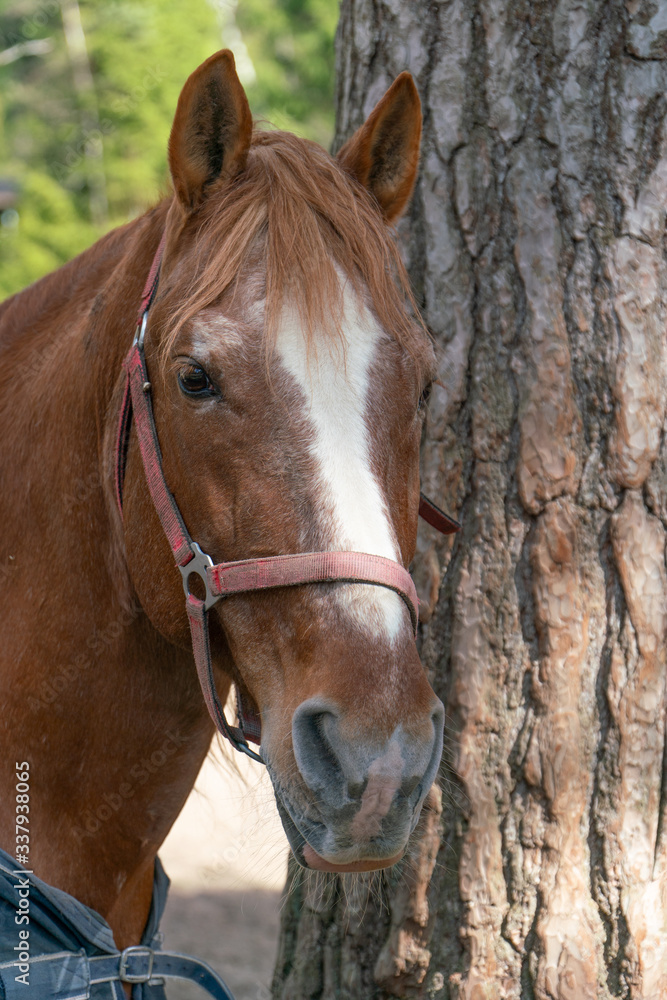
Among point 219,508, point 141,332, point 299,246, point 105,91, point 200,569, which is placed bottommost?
point 200,569

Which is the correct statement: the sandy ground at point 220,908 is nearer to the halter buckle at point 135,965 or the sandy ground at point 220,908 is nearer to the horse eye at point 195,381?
the halter buckle at point 135,965

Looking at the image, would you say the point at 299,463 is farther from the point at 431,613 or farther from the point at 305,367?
the point at 431,613

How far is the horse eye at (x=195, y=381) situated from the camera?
152cm

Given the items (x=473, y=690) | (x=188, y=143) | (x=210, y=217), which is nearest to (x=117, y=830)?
(x=473, y=690)

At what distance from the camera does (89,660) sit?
1.81 metres

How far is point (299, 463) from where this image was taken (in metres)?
1.43

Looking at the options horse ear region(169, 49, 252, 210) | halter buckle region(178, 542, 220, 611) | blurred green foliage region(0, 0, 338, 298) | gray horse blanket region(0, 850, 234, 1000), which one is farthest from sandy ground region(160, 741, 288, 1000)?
blurred green foliage region(0, 0, 338, 298)

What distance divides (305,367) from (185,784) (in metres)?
1.04

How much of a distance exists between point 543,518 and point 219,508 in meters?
0.92

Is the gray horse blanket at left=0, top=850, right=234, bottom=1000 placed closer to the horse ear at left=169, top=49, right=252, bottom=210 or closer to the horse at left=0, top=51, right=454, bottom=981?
the horse at left=0, top=51, right=454, bottom=981

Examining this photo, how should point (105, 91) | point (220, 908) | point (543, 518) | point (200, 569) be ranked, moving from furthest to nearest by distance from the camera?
1. point (105, 91)
2. point (220, 908)
3. point (543, 518)
4. point (200, 569)

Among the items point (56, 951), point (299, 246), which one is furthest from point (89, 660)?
point (299, 246)

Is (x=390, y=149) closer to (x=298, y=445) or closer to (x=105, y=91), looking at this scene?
(x=298, y=445)

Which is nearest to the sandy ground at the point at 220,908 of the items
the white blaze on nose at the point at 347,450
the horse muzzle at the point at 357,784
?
the horse muzzle at the point at 357,784
